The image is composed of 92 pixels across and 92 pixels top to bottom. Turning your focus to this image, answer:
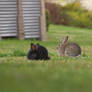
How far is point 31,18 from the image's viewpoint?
20.9m

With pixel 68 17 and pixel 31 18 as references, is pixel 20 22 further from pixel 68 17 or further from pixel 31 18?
pixel 68 17

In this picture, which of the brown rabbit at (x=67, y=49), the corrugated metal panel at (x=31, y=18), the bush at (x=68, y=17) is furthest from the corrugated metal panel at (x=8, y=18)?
the bush at (x=68, y=17)

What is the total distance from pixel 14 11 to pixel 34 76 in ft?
50.5

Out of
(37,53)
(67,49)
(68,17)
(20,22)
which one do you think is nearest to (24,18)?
(20,22)

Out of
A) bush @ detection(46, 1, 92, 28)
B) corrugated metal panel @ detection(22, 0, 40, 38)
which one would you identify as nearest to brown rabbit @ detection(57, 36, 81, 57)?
corrugated metal panel @ detection(22, 0, 40, 38)

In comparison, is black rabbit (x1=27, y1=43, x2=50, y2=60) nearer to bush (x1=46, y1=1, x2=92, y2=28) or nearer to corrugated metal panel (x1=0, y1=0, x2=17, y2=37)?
corrugated metal panel (x1=0, y1=0, x2=17, y2=37)

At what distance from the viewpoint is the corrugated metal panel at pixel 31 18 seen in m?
20.8

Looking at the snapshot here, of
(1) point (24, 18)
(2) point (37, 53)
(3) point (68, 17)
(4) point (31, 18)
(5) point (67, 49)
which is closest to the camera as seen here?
(2) point (37, 53)

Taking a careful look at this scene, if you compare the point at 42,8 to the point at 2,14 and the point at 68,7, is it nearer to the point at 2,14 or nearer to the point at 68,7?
the point at 2,14

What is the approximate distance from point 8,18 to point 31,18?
1.20 metres

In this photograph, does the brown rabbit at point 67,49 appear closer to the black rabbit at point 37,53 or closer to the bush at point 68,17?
the black rabbit at point 37,53

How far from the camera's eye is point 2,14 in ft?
67.4

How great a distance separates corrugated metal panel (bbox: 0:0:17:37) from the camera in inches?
807

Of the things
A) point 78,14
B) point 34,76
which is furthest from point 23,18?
point 78,14
